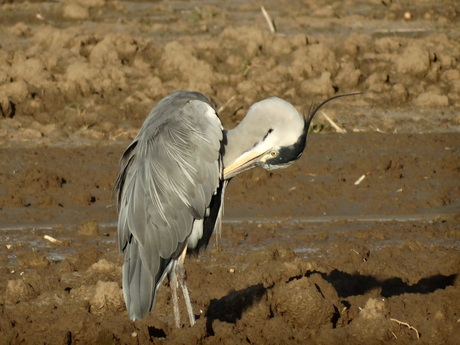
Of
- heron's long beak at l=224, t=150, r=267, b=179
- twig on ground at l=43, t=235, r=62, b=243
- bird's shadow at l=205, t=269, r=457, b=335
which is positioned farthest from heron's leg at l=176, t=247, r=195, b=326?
twig on ground at l=43, t=235, r=62, b=243

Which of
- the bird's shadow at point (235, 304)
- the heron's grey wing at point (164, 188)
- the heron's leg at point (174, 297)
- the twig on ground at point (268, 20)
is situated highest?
the heron's grey wing at point (164, 188)

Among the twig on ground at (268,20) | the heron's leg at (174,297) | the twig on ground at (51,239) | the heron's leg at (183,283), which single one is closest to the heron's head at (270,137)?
the heron's leg at (183,283)

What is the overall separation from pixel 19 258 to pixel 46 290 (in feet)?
2.57

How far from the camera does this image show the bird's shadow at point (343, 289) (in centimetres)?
692

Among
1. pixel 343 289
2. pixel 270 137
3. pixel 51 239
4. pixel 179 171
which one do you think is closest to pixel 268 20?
pixel 51 239

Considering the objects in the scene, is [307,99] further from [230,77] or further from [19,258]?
[19,258]

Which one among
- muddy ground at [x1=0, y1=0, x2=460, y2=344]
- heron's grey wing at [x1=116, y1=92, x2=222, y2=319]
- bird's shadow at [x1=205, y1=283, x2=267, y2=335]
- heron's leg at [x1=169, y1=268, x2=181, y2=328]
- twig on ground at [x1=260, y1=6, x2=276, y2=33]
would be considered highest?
heron's grey wing at [x1=116, y1=92, x2=222, y2=319]

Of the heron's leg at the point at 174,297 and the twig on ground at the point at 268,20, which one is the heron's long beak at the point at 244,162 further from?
the twig on ground at the point at 268,20

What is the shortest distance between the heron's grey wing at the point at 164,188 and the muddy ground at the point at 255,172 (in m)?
0.42

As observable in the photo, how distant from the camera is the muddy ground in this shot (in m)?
6.78

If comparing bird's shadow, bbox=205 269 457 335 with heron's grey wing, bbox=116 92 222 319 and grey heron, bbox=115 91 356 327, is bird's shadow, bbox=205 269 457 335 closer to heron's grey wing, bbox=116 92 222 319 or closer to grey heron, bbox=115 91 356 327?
grey heron, bbox=115 91 356 327

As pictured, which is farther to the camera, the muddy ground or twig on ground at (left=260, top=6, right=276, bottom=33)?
twig on ground at (left=260, top=6, right=276, bottom=33)

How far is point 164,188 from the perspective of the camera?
22.0 feet

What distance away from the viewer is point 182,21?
49.1 ft
